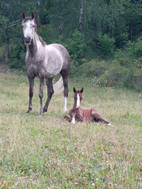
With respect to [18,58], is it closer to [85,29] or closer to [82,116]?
[85,29]

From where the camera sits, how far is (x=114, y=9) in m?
24.5

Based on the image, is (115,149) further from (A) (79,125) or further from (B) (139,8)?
(B) (139,8)

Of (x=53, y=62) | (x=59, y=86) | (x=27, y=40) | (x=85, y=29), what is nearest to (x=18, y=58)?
(x=85, y=29)

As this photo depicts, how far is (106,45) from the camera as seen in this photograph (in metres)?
24.2

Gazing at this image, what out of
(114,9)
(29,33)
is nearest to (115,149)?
(29,33)

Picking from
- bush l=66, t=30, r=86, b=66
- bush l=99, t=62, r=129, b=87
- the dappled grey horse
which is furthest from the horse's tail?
bush l=66, t=30, r=86, b=66

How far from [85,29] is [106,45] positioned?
2714 mm

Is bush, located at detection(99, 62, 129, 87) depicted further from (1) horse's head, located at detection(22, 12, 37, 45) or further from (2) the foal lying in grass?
(1) horse's head, located at detection(22, 12, 37, 45)

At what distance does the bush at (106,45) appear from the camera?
78.8ft

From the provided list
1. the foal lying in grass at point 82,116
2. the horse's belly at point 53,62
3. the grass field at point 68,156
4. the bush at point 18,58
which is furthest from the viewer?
the bush at point 18,58

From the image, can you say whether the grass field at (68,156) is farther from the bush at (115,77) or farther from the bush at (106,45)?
the bush at (106,45)

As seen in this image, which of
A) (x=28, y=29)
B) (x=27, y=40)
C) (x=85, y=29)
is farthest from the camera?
(x=85, y=29)

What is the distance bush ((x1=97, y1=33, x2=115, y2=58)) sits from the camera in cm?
2403

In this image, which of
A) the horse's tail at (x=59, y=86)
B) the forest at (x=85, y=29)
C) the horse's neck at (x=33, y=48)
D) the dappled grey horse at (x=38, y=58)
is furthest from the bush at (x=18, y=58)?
the horse's neck at (x=33, y=48)
